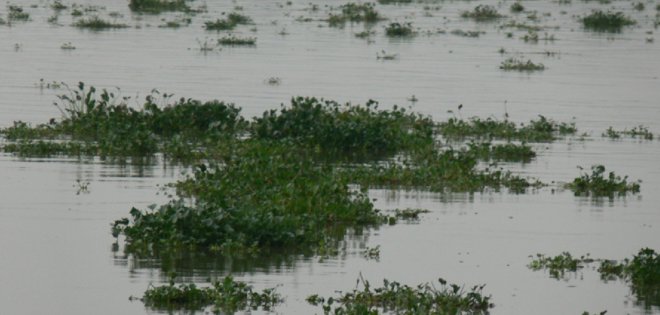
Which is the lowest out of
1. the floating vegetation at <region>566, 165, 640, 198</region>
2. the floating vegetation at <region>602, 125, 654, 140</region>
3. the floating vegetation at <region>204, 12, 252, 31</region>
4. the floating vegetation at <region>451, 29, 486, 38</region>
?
the floating vegetation at <region>566, 165, 640, 198</region>

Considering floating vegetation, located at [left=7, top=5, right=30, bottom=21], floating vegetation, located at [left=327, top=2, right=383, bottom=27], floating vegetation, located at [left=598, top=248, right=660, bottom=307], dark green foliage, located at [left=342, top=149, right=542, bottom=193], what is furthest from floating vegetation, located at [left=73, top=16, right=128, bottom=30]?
floating vegetation, located at [left=598, top=248, right=660, bottom=307]

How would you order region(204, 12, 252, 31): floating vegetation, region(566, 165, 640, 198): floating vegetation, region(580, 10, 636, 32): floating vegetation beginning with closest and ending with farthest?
region(566, 165, 640, 198): floating vegetation, region(204, 12, 252, 31): floating vegetation, region(580, 10, 636, 32): floating vegetation

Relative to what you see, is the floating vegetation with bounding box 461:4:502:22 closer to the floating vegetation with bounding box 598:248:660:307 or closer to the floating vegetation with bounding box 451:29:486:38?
the floating vegetation with bounding box 451:29:486:38

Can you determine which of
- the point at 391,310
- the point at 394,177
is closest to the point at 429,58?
the point at 394,177

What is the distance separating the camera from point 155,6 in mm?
54062

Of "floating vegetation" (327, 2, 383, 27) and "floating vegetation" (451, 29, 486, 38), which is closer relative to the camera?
"floating vegetation" (451, 29, 486, 38)

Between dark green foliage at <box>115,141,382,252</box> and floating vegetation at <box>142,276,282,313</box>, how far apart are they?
6.63 feet

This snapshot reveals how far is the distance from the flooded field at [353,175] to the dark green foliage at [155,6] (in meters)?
0.69

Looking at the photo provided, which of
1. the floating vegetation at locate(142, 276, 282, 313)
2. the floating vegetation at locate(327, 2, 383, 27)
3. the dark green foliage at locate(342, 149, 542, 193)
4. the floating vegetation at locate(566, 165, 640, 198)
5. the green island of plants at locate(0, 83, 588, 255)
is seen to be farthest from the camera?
the floating vegetation at locate(327, 2, 383, 27)

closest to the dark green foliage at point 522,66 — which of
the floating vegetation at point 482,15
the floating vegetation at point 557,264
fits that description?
the floating vegetation at point 482,15

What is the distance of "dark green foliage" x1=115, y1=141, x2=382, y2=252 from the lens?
14195mm

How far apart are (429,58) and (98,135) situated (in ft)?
63.1

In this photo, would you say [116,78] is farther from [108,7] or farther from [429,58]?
[108,7]

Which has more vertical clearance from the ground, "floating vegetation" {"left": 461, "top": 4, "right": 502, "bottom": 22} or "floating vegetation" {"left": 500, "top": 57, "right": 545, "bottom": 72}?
"floating vegetation" {"left": 461, "top": 4, "right": 502, "bottom": 22}
